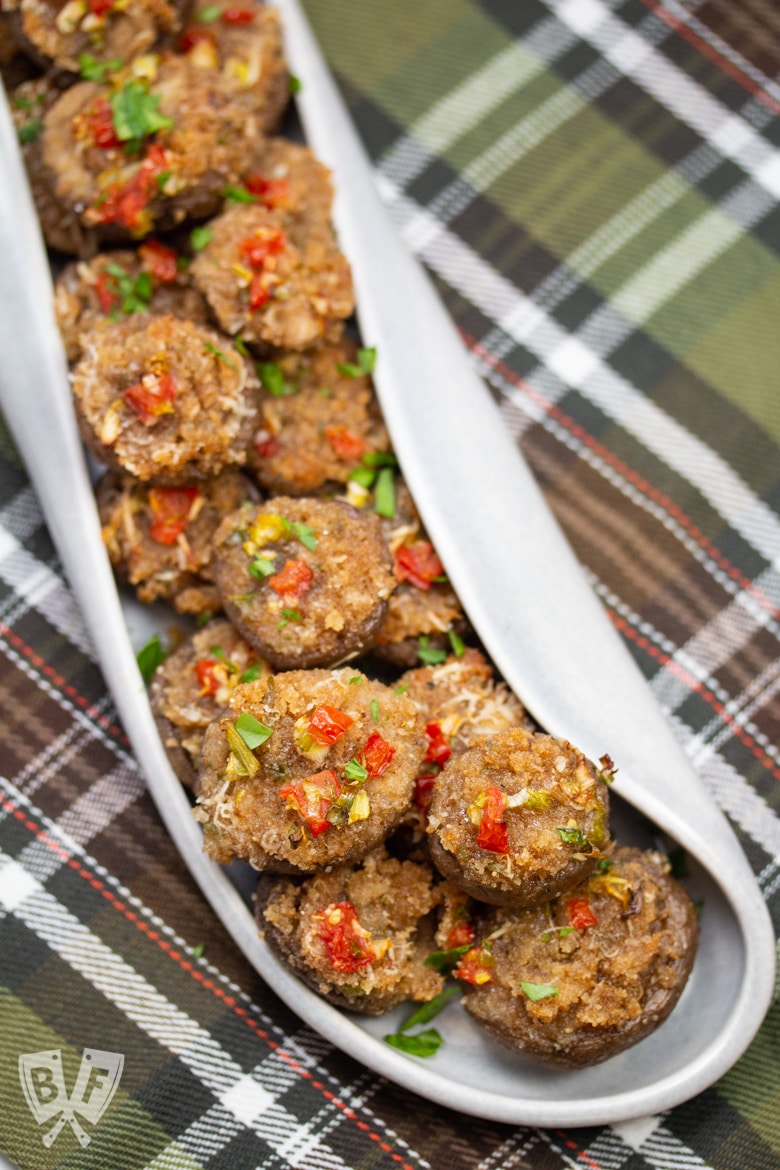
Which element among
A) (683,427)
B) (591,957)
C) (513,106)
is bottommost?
(591,957)

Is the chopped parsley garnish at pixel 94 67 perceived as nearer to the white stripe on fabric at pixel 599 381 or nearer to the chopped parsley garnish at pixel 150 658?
the white stripe on fabric at pixel 599 381

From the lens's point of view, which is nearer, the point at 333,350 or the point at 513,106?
the point at 333,350

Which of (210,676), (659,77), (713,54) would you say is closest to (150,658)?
(210,676)

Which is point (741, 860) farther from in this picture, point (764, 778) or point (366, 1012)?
point (366, 1012)

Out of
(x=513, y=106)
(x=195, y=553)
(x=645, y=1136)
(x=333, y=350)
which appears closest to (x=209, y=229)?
(x=333, y=350)

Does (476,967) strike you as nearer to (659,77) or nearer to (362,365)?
(362,365)

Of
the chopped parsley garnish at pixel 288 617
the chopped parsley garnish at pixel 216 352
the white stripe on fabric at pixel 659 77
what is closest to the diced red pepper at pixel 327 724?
the chopped parsley garnish at pixel 288 617
